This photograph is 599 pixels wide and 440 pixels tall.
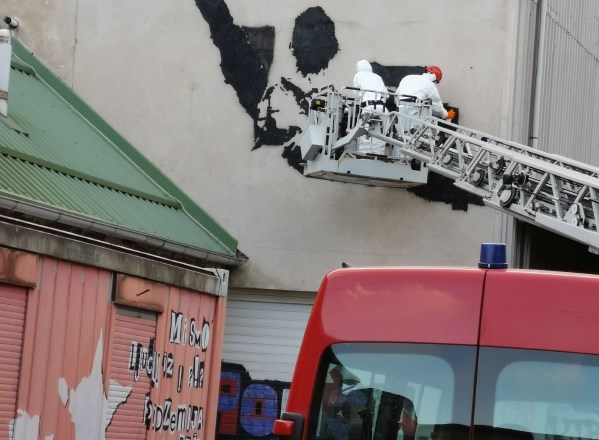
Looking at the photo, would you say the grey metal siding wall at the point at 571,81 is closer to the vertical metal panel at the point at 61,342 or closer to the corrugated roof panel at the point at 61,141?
the corrugated roof panel at the point at 61,141

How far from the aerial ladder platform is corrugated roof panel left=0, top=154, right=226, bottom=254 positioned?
2.27 meters

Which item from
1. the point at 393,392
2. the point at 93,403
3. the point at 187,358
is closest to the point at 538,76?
the point at 187,358

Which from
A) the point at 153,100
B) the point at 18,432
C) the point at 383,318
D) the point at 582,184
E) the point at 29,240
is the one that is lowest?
the point at 18,432

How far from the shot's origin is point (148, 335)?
48.5ft

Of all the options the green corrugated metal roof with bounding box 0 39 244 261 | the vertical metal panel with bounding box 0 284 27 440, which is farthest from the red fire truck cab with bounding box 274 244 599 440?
the green corrugated metal roof with bounding box 0 39 244 261

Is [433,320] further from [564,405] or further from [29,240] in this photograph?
[29,240]

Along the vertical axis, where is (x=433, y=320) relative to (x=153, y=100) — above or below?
below

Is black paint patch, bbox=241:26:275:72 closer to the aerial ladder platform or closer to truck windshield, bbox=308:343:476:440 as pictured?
the aerial ladder platform

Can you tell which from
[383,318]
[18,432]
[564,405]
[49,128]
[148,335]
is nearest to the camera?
[564,405]

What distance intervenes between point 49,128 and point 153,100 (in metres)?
4.62

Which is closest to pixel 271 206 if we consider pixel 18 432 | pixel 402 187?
pixel 402 187

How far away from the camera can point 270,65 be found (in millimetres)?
20375

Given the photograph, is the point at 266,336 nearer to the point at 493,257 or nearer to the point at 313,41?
the point at 313,41

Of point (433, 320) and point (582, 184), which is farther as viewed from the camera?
point (582, 184)
